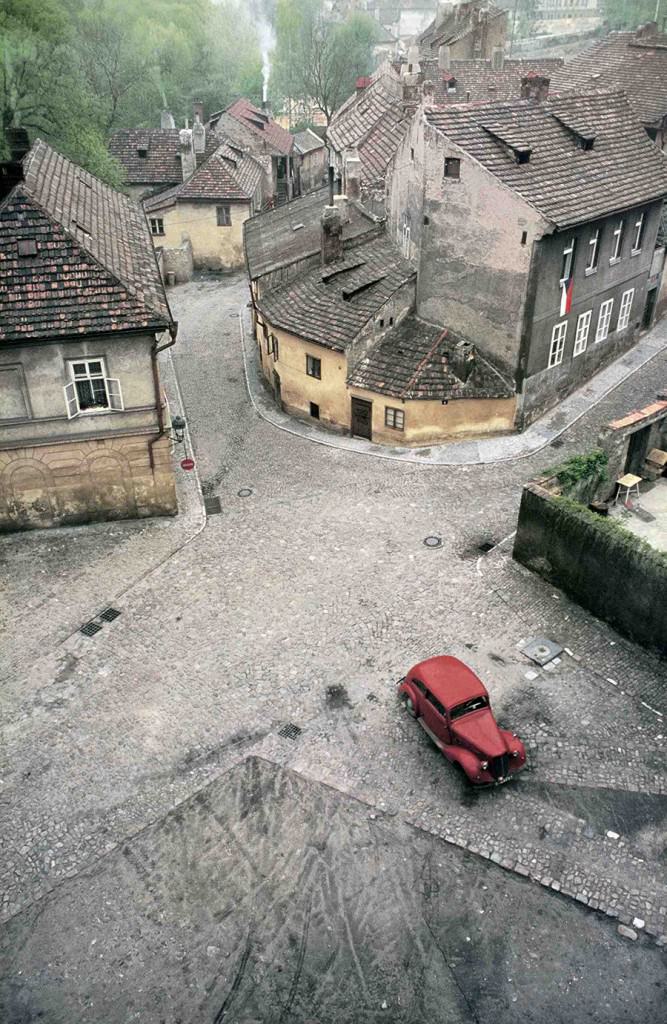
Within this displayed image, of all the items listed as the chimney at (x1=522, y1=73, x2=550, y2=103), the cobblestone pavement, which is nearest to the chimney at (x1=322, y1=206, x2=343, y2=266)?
the chimney at (x1=522, y1=73, x2=550, y2=103)

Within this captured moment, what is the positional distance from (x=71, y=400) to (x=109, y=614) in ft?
23.4

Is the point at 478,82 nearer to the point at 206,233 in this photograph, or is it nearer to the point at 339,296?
the point at 206,233

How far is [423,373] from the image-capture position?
31.2 meters

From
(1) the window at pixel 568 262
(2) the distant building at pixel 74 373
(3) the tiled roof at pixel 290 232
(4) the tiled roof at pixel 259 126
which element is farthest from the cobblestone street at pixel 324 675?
(4) the tiled roof at pixel 259 126

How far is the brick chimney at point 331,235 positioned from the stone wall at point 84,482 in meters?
14.8

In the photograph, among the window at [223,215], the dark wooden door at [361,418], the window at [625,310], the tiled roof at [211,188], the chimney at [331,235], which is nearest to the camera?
the dark wooden door at [361,418]

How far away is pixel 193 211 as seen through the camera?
52.9 meters

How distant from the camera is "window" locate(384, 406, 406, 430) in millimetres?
31516

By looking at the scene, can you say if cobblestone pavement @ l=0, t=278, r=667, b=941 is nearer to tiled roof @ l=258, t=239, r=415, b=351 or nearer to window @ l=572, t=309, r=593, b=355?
tiled roof @ l=258, t=239, r=415, b=351

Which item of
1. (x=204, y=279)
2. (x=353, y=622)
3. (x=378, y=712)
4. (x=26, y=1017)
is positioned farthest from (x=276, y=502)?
(x=204, y=279)

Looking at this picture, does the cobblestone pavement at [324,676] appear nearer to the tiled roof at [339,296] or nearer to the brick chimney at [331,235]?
the tiled roof at [339,296]

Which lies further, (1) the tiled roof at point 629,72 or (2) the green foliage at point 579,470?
(1) the tiled roof at point 629,72

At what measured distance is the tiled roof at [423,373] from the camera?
1220 inches

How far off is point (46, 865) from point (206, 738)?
4565mm
